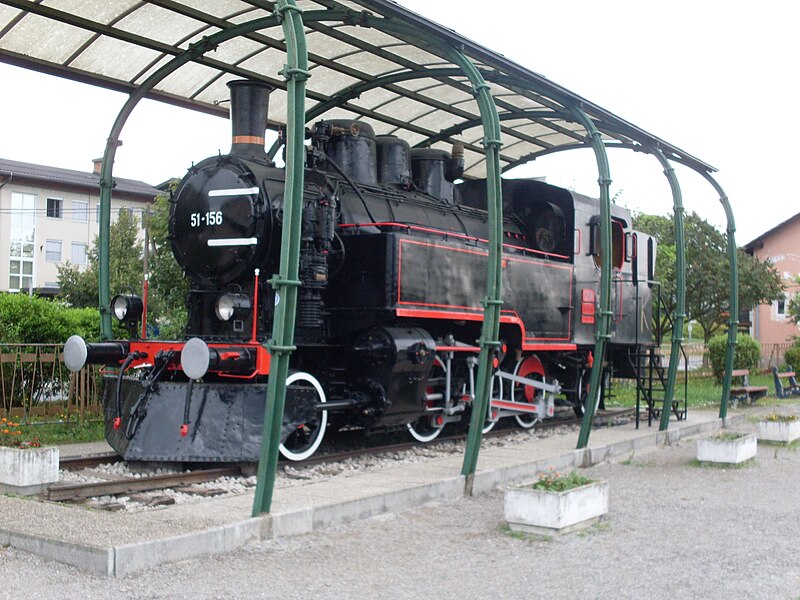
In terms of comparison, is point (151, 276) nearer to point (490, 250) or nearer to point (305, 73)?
point (490, 250)

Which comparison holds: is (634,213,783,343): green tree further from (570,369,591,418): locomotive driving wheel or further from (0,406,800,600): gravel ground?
(0,406,800,600): gravel ground

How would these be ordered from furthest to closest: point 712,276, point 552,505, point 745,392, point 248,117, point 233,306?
point 712,276 < point 745,392 < point 248,117 < point 233,306 < point 552,505

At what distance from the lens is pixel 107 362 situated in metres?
9.33

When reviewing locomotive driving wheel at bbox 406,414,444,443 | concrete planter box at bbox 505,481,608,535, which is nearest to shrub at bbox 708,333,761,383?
locomotive driving wheel at bbox 406,414,444,443

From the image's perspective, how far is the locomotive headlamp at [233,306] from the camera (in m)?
Answer: 8.93

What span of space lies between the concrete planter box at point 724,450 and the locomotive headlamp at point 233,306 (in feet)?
17.9

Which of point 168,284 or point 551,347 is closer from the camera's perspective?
point 551,347

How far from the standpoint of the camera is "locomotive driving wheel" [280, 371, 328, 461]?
8864mm

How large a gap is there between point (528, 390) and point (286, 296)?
734cm

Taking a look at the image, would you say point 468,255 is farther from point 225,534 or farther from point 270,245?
point 225,534

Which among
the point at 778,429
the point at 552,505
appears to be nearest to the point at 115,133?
the point at 552,505

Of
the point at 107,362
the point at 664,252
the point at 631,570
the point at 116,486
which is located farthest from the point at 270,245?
the point at 664,252

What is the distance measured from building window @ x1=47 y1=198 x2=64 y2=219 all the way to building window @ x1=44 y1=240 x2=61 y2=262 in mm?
1406

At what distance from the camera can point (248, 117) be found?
963 cm
